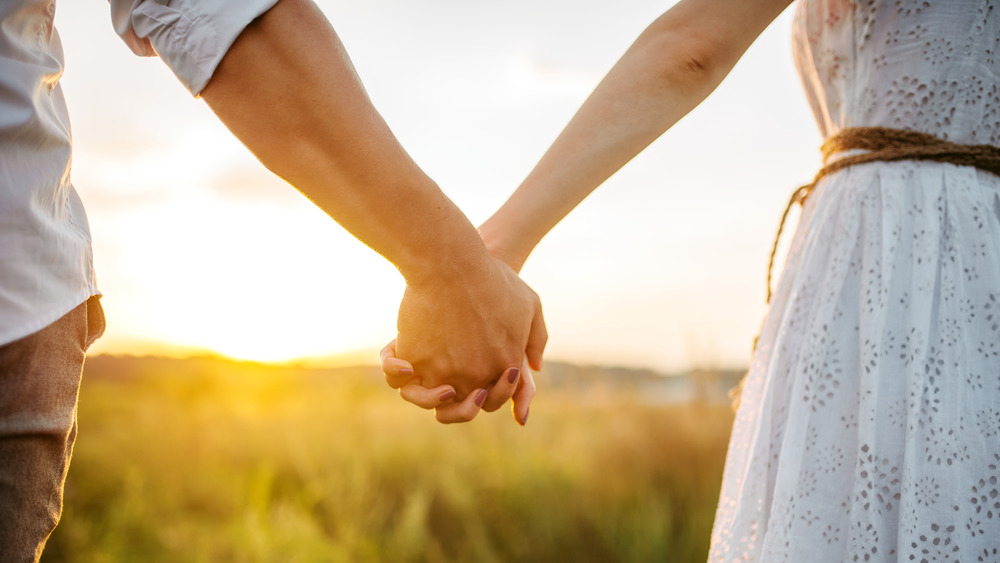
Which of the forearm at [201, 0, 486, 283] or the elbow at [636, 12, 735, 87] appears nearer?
the forearm at [201, 0, 486, 283]

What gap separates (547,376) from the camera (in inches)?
243

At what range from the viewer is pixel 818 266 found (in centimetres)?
109

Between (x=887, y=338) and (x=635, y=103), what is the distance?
0.64m

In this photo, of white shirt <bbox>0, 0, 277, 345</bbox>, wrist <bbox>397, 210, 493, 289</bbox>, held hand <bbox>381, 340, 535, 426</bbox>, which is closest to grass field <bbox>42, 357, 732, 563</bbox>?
held hand <bbox>381, 340, 535, 426</bbox>

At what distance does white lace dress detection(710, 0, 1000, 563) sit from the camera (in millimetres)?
874

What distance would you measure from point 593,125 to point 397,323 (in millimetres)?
614

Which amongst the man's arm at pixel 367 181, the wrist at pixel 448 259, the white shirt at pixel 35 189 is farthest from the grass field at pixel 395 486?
the white shirt at pixel 35 189

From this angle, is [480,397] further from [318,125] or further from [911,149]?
[911,149]

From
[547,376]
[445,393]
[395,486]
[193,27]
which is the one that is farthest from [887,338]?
[547,376]

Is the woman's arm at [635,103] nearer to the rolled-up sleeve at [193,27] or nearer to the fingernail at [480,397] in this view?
the fingernail at [480,397]

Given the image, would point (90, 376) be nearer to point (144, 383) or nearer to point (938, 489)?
point (144, 383)

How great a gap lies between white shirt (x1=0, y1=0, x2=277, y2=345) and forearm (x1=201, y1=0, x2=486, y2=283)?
25 cm

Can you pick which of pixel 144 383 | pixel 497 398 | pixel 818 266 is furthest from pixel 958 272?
pixel 144 383

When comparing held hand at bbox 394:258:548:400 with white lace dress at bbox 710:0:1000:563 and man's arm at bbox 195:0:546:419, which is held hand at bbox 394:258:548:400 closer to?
man's arm at bbox 195:0:546:419
